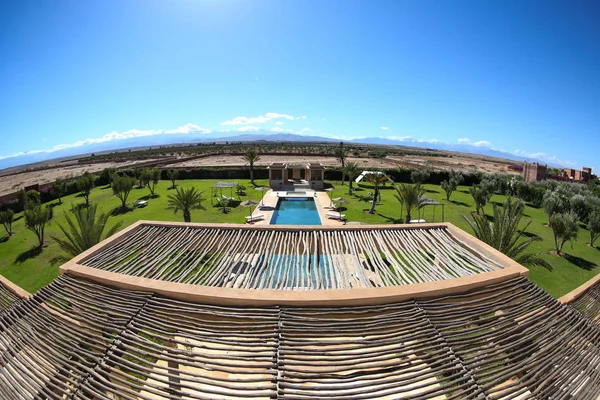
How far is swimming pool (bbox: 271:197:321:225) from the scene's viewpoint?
74.3 feet

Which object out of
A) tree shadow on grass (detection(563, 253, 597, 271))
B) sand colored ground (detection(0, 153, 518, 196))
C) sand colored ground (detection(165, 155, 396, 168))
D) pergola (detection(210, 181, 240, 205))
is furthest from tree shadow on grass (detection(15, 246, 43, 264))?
sand colored ground (detection(165, 155, 396, 168))

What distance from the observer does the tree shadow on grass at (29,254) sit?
52.2 feet

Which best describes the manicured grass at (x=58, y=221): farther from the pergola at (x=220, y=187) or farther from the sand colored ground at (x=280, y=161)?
the sand colored ground at (x=280, y=161)

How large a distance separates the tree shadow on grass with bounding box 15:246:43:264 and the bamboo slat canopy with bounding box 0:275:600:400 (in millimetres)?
15832

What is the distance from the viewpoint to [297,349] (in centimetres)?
345

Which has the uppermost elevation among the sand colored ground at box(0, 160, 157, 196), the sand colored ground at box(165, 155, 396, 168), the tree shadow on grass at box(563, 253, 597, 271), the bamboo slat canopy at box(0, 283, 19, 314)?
the sand colored ground at box(165, 155, 396, 168)

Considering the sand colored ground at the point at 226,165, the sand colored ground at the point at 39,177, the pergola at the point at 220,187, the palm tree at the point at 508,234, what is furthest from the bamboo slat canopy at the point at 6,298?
the sand colored ground at the point at 39,177

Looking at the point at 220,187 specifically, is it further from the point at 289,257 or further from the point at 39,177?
the point at 39,177

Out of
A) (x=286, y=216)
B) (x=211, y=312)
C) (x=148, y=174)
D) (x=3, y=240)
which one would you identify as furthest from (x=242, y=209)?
(x=211, y=312)

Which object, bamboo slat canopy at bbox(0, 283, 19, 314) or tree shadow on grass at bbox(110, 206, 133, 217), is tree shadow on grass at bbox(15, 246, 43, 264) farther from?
bamboo slat canopy at bbox(0, 283, 19, 314)

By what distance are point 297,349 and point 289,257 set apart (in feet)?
11.5

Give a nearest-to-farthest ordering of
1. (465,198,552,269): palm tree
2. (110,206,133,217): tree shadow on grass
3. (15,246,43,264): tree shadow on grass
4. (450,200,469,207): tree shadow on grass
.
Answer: (465,198,552,269): palm tree → (15,246,43,264): tree shadow on grass → (110,206,133,217): tree shadow on grass → (450,200,469,207): tree shadow on grass

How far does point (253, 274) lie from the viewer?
5.93 m

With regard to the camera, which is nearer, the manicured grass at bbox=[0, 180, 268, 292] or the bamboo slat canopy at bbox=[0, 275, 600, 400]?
the bamboo slat canopy at bbox=[0, 275, 600, 400]
